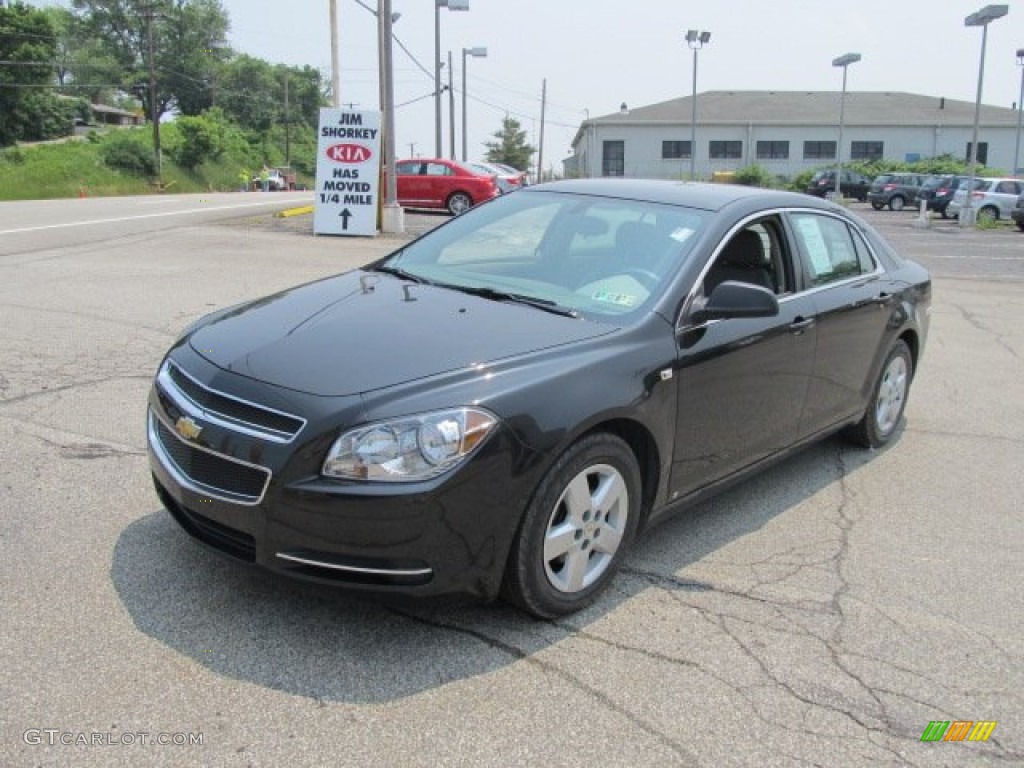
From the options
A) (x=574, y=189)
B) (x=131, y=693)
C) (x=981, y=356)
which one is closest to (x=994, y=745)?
(x=131, y=693)

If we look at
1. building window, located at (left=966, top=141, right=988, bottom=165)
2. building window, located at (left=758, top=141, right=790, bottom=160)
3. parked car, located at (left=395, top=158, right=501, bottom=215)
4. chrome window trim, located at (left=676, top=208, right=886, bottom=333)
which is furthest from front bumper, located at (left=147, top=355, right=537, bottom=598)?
building window, located at (left=966, top=141, right=988, bottom=165)

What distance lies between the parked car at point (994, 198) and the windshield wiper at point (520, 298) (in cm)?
3113

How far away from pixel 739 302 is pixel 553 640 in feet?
5.27

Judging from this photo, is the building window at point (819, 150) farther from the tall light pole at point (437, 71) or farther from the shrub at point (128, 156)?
the shrub at point (128, 156)

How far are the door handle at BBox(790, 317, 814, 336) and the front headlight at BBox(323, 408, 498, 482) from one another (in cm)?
222

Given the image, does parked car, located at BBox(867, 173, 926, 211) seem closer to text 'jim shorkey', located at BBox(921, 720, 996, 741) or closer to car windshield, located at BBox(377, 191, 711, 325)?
car windshield, located at BBox(377, 191, 711, 325)

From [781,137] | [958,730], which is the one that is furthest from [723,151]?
[958,730]

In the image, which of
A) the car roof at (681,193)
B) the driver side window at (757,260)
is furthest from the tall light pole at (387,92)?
the driver side window at (757,260)

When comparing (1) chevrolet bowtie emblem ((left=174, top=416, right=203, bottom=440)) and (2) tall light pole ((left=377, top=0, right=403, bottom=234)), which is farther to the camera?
(2) tall light pole ((left=377, top=0, right=403, bottom=234))

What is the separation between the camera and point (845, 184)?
4766cm

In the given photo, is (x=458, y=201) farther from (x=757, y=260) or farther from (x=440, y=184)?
(x=757, y=260)

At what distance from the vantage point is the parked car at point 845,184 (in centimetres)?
4497

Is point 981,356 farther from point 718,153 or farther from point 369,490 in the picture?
point 718,153

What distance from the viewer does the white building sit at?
200 ft
